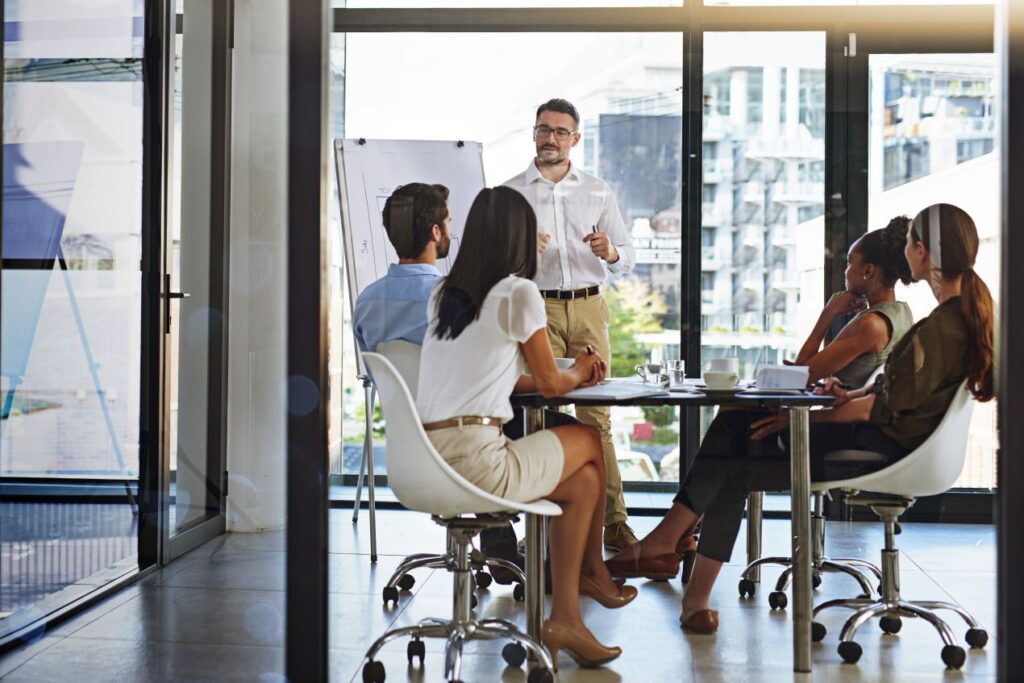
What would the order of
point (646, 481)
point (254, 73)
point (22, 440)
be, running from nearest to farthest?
point (22, 440) → point (254, 73) → point (646, 481)

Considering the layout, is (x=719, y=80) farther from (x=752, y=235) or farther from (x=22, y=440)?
(x=22, y=440)

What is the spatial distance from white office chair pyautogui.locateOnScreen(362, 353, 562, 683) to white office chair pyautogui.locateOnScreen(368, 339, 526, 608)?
0.21m

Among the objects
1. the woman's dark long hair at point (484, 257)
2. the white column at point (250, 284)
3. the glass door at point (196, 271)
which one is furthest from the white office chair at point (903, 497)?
the glass door at point (196, 271)

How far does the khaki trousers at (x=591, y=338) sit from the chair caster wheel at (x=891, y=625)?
0.94m

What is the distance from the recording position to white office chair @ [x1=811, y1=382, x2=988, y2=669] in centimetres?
308

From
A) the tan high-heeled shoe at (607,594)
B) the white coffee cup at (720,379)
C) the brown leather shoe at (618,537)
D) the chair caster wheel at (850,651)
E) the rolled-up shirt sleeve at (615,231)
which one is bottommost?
the chair caster wheel at (850,651)

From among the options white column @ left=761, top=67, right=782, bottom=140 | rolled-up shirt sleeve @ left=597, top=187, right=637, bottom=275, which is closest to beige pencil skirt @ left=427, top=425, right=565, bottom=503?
rolled-up shirt sleeve @ left=597, top=187, right=637, bottom=275

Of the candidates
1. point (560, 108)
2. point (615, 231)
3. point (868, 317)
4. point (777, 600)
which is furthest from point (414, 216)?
point (777, 600)

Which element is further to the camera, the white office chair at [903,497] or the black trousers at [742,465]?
the black trousers at [742,465]

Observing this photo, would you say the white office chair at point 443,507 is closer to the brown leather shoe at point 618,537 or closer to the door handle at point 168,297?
the brown leather shoe at point 618,537

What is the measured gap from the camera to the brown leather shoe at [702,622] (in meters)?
3.35

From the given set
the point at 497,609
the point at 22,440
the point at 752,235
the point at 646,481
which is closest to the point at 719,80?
the point at 752,235

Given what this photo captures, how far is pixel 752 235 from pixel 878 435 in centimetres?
222

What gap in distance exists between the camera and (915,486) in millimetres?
3197
